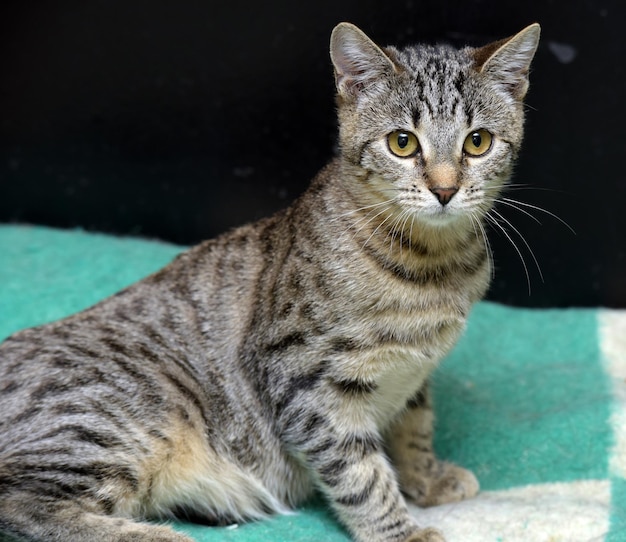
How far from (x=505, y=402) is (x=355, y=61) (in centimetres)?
164

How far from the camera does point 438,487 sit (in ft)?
9.93

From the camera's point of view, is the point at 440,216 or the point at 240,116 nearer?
the point at 440,216

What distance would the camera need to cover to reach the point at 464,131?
2.46 m

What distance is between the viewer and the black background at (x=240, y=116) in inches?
146

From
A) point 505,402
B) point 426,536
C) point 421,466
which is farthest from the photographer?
point 505,402

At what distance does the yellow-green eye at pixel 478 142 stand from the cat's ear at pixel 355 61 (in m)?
0.31

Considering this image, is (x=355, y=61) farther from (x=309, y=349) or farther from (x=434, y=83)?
(x=309, y=349)

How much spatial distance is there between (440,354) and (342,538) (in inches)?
26.2

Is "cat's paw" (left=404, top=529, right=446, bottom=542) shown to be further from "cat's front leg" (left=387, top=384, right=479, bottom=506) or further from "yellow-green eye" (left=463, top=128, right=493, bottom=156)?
"yellow-green eye" (left=463, top=128, right=493, bottom=156)

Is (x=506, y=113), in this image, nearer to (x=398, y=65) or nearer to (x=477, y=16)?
(x=398, y=65)

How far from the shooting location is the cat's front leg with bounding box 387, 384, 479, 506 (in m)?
3.02

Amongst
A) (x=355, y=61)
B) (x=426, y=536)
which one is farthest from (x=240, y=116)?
(x=426, y=536)

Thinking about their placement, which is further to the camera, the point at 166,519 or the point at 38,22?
the point at 38,22

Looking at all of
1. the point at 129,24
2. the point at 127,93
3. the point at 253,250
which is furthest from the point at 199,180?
the point at 253,250
